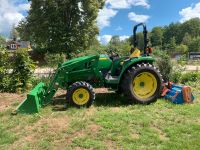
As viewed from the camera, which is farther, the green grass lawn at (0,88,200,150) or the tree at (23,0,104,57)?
the tree at (23,0,104,57)

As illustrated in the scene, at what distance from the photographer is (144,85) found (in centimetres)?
899

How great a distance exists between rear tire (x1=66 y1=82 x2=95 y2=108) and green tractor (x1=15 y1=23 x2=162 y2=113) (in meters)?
0.03

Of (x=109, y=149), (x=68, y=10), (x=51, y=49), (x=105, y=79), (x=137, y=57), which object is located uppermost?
(x=68, y=10)

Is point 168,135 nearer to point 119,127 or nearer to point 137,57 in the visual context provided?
point 119,127

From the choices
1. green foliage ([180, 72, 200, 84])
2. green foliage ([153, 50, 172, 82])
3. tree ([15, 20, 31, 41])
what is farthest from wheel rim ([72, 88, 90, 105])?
tree ([15, 20, 31, 41])

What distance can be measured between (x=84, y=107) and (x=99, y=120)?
1.28 metres

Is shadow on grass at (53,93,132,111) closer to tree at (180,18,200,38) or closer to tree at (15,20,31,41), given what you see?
tree at (15,20,31,41)

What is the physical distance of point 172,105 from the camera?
8.44 meters

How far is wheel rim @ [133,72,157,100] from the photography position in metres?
8.88

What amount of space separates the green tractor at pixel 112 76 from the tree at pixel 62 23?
27.2 m

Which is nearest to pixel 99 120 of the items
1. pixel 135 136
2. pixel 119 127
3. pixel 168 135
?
pixel 119 127

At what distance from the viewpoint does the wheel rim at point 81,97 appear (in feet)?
26.9

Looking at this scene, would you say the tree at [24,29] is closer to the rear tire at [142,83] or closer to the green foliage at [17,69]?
the green foliage at [17,69]

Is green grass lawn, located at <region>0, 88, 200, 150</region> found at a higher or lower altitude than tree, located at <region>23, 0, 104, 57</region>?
lower
